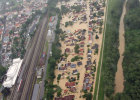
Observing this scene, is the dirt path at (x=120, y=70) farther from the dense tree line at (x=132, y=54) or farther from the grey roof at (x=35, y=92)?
the grey roof at (x=35, y=92)

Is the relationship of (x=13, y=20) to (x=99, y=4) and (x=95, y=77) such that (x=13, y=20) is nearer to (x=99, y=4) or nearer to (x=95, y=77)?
(x=99, y=4)

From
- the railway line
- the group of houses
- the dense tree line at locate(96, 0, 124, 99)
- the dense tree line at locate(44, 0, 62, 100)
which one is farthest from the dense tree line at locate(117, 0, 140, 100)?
the railway line

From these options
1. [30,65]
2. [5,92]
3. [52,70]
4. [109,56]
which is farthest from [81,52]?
[5,92]

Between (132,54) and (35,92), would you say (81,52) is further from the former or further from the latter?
(35,92)

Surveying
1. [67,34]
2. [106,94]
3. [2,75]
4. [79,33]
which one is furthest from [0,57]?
[106,94]

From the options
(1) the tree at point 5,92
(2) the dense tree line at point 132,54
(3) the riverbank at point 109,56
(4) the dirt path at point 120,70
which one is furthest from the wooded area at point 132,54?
(1) the tree at point 5,92

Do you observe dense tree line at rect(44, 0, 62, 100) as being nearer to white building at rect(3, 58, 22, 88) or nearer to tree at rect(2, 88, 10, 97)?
white building at rect(3, 58, 22, 88)

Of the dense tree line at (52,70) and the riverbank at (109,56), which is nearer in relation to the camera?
the riverbank at (109,56)
